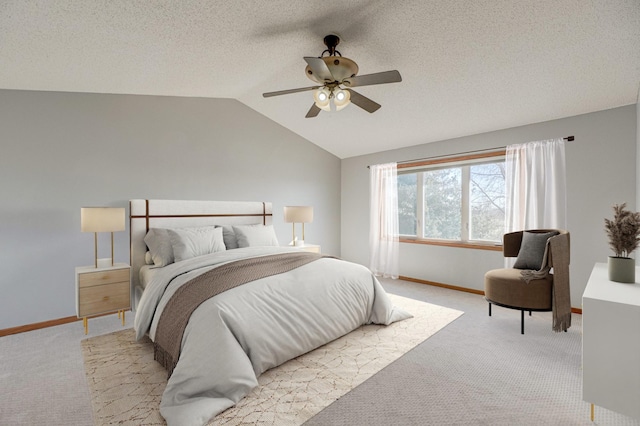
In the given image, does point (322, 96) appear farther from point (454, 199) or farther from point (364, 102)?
point (454, 199)

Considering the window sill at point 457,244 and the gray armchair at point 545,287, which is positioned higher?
the window sill at point 457,244

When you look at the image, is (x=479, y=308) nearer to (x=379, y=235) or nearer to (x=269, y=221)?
(x=379, y=235)

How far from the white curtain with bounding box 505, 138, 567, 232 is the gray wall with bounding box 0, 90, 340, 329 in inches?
139

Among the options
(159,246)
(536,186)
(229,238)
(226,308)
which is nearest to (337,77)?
(226,308)

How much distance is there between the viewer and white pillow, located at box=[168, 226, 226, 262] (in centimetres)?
334

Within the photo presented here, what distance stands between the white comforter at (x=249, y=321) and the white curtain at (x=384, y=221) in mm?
2037

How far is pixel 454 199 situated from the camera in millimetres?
4707

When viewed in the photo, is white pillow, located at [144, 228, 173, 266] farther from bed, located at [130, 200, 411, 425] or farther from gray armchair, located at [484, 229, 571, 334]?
gray armchair, located at [484, 229, 571, 334]

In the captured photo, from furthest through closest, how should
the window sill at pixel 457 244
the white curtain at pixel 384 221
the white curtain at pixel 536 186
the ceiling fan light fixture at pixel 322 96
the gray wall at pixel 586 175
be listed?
the white curtain at pixel 384 221 < the window sill at pixel 457 244 < the white curtain at pixel 536 186 < the gray wall at pixel 586 175 < the ceiling fan light fixture at pixel 322 96

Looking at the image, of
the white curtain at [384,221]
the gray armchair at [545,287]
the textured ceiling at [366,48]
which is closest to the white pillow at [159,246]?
the textured ceiling at [366,48]

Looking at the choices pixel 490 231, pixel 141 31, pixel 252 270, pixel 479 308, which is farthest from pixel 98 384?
pixel 490 231

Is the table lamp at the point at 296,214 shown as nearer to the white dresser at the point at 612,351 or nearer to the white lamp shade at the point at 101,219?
the white lamp shade at the point at 101,219

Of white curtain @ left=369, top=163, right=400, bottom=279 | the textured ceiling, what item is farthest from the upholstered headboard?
white curtain @ left=369, top=163, right=400, bottom=279

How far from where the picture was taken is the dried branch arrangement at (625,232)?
2.03m
